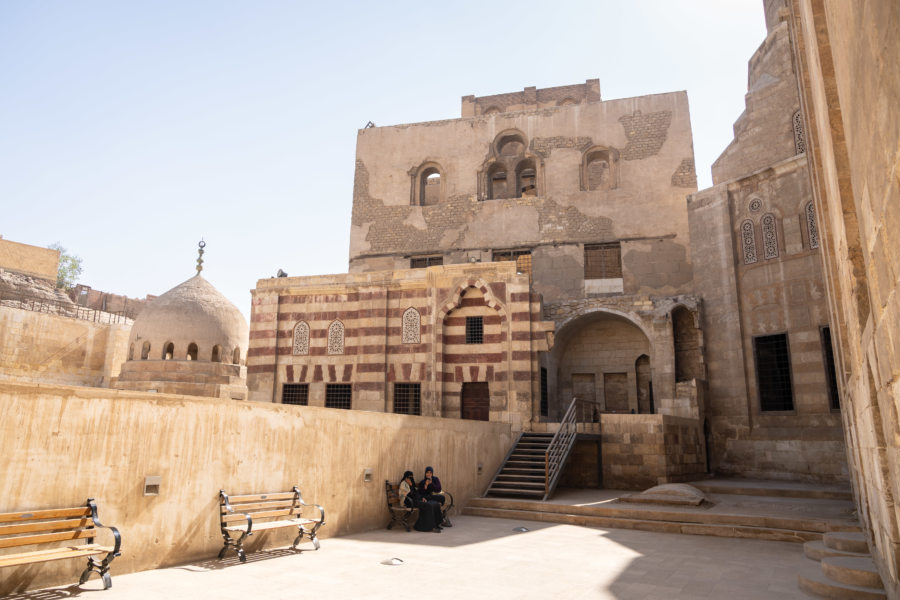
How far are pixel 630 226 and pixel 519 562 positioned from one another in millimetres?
19377

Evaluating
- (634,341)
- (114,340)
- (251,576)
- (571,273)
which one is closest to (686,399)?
(634,341)

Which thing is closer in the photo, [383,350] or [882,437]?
[882,437]

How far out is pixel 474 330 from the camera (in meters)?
19.4

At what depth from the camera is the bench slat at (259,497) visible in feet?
26.6

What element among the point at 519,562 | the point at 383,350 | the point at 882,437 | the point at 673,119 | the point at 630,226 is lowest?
the point at 519,562

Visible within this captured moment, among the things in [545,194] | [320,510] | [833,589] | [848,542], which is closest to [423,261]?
[545,194]

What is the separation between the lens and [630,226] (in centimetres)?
2547

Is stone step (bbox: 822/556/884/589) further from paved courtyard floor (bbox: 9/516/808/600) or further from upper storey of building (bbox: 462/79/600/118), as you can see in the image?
upper storey of building (bbox: 462/79/600/118)

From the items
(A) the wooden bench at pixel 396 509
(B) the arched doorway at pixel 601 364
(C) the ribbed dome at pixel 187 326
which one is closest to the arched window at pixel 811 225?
(B) the arched doorway at pixel 601 364

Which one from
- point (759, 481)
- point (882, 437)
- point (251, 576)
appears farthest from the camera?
point (759, 481)

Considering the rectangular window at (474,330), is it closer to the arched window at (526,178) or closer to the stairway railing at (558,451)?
the stairway railing at (558,451)

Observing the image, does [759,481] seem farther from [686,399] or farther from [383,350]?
[383,350]

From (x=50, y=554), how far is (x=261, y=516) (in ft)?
9.83

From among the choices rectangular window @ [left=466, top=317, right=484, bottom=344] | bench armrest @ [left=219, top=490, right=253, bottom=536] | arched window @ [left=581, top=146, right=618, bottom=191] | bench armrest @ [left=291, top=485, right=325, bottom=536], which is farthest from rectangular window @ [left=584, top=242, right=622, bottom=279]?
bench armrest @ [left=219, top=490, right=253, bottom=536]
